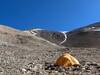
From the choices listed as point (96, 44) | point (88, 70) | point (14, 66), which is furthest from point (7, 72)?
point (96, 44)

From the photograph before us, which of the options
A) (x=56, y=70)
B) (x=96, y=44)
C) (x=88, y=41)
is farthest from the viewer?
(x=88, y=41)

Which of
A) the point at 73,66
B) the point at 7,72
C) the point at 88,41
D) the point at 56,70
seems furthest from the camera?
the point at 88,41

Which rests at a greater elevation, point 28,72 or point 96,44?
point 96,44

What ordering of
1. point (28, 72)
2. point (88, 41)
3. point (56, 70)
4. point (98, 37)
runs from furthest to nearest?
point (98, 37) < point (88, 41) < point (56, 70) < point (28, 72)

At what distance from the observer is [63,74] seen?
69.0ft

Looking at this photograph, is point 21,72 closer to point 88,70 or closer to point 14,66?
point 14,66

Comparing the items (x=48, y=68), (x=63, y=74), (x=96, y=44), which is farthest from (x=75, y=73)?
(x=96, y=44)

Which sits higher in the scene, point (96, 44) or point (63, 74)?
point (96, 44)

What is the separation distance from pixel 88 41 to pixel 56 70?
209ft

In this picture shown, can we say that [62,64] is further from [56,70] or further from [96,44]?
[96,44]

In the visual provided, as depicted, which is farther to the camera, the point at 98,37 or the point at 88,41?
the point at 98,37

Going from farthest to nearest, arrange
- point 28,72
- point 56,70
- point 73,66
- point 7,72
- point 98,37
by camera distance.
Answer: point 98,37, point 73,66, point 56,70, point 28,72, point 7,72

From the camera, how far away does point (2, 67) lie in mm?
20766

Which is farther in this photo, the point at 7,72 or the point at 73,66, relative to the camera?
the point at 73,66
